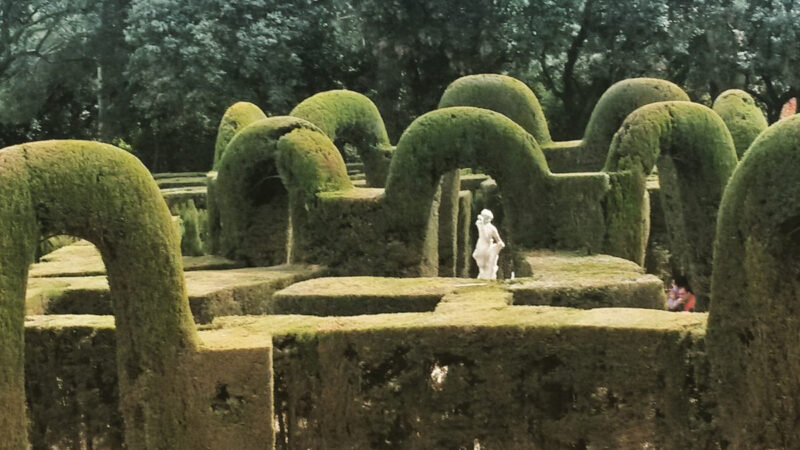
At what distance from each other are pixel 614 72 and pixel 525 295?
71.2 ft

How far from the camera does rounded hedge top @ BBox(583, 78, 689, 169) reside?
17.7 meters

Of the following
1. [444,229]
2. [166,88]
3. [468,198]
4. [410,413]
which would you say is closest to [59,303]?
[410,413]

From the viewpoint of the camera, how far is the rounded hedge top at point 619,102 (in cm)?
1772

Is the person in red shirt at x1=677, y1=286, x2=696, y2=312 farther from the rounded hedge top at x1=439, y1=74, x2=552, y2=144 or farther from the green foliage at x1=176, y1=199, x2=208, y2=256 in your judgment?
the green foliage at x1=176, y1=199, x2=208, y2=256

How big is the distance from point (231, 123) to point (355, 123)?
2.49m

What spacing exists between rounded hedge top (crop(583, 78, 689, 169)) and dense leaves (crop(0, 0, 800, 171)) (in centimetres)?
949

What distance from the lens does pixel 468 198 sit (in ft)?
57.5

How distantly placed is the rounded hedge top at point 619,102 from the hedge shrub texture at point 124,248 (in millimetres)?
13447

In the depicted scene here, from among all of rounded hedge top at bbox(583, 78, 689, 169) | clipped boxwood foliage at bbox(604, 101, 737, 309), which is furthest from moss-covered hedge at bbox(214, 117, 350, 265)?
rounded hedge top at bbox(583, 78, 689, 169)

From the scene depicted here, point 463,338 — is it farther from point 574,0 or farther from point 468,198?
point 574,0

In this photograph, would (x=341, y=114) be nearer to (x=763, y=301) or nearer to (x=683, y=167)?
(x=683, y=167)

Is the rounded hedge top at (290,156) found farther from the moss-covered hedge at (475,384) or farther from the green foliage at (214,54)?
the green foliage at (214,54)

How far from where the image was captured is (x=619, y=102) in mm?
18172

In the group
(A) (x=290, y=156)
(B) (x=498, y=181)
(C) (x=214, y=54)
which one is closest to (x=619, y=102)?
(B) (x=498, y=181)
